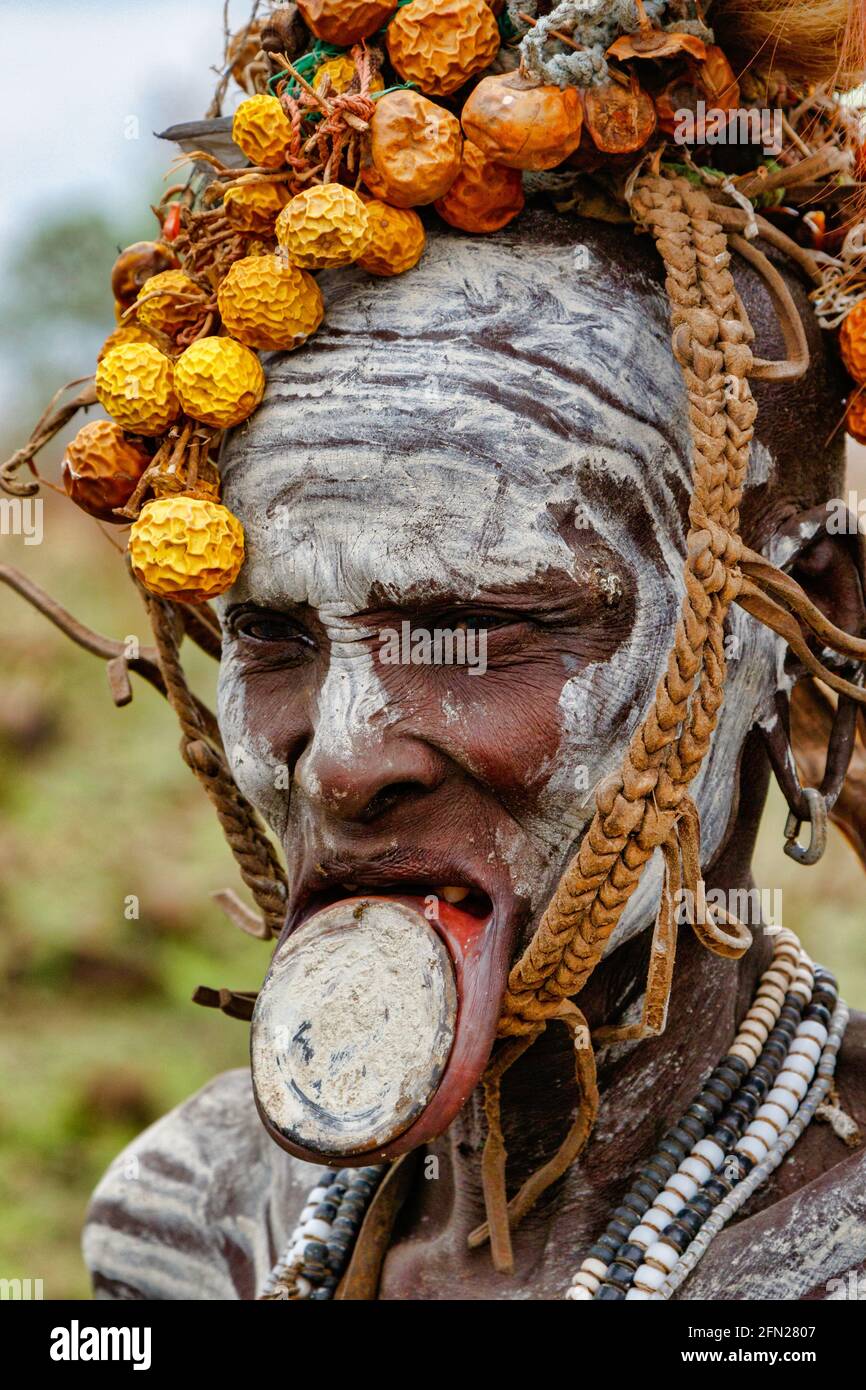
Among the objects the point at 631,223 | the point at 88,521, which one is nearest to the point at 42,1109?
the point at 88,521

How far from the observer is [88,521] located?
7.70 metres

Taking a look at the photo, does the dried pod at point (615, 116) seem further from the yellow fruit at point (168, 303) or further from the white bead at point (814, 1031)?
the white bead at point (814, 1031)

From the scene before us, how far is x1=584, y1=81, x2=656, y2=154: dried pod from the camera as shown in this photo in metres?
1.87

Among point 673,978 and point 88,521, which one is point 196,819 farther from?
point 673,978

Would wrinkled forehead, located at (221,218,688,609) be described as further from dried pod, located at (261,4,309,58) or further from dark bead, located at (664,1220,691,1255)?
dark bead, located at (664,1220,691,1255)

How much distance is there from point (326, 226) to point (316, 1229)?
138cm

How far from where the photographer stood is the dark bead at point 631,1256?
79.5 inches

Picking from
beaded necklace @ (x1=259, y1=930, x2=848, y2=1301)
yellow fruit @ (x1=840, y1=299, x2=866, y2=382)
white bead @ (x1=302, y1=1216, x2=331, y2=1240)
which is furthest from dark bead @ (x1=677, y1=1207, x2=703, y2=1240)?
yellow fruit @ (x1=840, y1=299, x2=866, y2=382)

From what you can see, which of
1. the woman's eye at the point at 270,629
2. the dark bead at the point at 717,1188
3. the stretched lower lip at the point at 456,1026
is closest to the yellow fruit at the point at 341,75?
the woman's eye at the point at 270,629

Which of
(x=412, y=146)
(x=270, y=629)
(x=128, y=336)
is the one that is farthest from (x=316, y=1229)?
(x=412, y=146)

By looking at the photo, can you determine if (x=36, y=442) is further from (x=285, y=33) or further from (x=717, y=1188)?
(x=717, y=1188)

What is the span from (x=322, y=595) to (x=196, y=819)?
464 centimetres

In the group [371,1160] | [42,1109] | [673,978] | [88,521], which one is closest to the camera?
[371,1160]

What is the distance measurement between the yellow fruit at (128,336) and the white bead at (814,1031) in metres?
1.23
